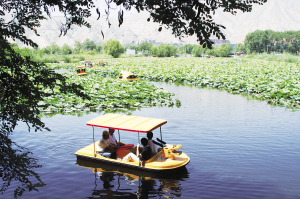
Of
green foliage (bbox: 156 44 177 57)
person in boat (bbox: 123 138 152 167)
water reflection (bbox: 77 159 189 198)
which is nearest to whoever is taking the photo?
water reflection (bbox: 77 159 189 198)

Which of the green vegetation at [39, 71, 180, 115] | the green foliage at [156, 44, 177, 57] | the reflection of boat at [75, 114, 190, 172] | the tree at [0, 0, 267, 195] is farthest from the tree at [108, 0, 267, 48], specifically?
the green foliage at [156, 44, 177, 57]

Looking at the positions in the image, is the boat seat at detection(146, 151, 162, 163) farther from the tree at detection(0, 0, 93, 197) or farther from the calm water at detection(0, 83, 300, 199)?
the tree at detection(0, 0, 93, 197)

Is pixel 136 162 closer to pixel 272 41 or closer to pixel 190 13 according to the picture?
pixel 190 13

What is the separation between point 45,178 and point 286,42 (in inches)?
5093

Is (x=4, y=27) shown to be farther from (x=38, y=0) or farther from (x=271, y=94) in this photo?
(x=271, y=94)

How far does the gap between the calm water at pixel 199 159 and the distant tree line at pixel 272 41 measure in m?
107

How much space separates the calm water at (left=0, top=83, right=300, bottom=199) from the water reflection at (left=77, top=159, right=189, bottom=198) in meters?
0.03

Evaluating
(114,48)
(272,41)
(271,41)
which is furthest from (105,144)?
(272,41)

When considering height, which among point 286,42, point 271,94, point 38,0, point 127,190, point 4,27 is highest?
point 286,42

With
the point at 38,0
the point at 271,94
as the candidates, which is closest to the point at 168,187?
the point at 38,0

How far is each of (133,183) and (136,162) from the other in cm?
66

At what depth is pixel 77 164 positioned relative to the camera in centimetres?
1021

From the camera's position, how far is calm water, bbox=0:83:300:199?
8305mm

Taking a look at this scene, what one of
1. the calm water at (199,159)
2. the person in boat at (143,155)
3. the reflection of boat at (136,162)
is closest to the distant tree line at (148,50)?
the calm water at (199,159)
